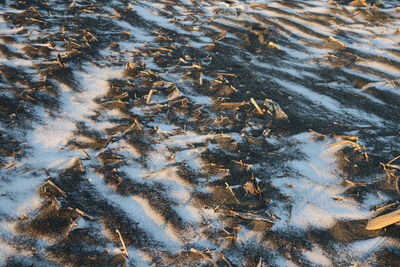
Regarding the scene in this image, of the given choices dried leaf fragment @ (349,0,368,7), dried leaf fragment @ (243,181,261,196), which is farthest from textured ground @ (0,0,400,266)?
dried leaf fragment @ (349,0,368,7)

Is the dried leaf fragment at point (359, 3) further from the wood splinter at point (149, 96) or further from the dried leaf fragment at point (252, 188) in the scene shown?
the dried leaf fragment at point (252, 188)

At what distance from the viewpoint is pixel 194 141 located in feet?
5.99

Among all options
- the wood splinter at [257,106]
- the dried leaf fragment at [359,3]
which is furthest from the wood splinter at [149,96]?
the dried leaf fragment at [359,3]

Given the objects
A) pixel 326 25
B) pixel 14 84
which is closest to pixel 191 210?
pixel 14 84

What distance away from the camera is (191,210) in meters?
1.47

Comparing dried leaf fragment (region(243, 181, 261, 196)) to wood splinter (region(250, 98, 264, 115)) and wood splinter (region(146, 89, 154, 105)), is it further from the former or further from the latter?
wood splinter (region(146, 89, 154, 105))

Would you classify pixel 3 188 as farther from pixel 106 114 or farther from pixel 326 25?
pixel 326 25

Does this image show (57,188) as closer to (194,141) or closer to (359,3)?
(194,141)

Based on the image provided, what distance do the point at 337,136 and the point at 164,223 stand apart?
42.0 inches

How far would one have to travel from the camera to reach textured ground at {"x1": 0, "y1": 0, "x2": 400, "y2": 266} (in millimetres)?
1344

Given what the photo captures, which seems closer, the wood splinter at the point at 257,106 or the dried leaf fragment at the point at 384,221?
the dried leaf fragment at the point at 384,221

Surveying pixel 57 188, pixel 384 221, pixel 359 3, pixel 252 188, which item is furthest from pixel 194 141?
pixel 359 3

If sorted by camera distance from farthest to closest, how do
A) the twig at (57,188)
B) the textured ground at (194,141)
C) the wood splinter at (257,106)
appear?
1. the wood splinter at (257,106)
2. the twig at (57,188)
3. the textured ground at (194,141)

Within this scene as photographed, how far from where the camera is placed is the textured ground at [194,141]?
1344 millimetres
